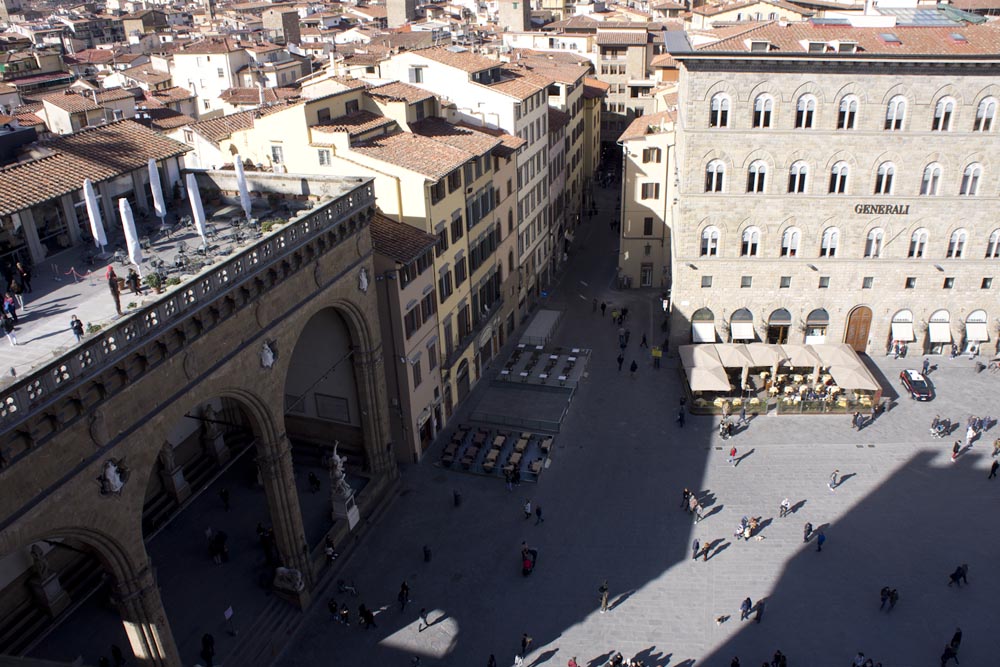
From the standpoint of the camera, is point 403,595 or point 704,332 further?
point 704,332

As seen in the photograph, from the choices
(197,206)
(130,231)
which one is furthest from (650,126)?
(130,231)

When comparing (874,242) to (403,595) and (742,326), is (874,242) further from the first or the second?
(403,595)

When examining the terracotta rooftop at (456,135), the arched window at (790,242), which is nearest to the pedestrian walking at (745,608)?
the arched window at (790,242)

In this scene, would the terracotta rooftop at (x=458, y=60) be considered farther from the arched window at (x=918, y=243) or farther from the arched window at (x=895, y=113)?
the arched window at (x=918, y=243)

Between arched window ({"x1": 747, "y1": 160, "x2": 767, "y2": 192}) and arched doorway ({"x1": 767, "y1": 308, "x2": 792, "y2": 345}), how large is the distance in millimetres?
8102

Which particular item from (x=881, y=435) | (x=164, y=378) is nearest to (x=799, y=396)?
(x=881, y=435)

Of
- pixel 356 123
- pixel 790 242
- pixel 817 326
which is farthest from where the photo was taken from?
pixel 817 326

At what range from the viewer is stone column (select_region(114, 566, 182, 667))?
73.8 feet

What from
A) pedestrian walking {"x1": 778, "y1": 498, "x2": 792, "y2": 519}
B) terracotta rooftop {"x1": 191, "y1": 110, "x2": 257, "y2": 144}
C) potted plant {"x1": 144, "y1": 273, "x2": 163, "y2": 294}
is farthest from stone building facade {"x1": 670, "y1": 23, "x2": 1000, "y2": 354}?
potted plant {"x1": 144, "y1": 273, "x2": 163, "y2": 294}

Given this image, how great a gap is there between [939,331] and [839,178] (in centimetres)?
1231

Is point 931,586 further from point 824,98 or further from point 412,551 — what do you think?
point 824,98

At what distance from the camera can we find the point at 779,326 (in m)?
50.5

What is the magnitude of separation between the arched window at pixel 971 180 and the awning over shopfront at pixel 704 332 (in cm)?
1608

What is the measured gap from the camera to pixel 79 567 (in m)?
30.6
